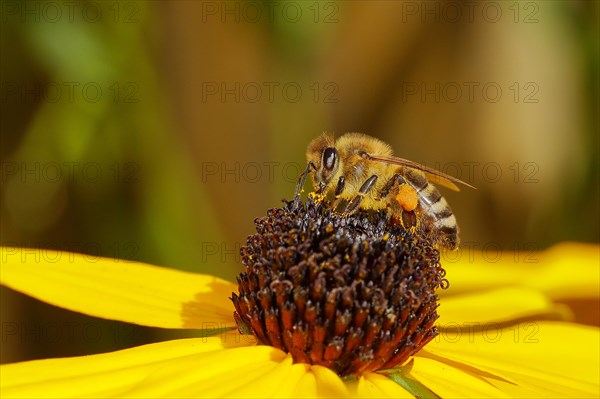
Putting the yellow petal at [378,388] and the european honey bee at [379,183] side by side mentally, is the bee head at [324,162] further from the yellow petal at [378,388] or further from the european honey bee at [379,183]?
the yellow petal at [378,388]

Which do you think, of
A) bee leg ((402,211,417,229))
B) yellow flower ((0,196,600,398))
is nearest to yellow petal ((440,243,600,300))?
yellow flower ((0,196,600,398))

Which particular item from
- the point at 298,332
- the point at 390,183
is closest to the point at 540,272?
the point at 390,183

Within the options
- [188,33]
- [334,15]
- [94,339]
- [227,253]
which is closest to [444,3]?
[334,15]

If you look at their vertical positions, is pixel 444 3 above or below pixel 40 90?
above

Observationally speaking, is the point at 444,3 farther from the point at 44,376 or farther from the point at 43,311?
the point at 44,376

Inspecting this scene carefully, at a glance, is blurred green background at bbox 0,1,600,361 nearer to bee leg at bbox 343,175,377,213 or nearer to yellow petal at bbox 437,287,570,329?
yellow petal at bbox 437,287,570,329

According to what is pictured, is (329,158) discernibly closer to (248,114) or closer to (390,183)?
(390,183)
